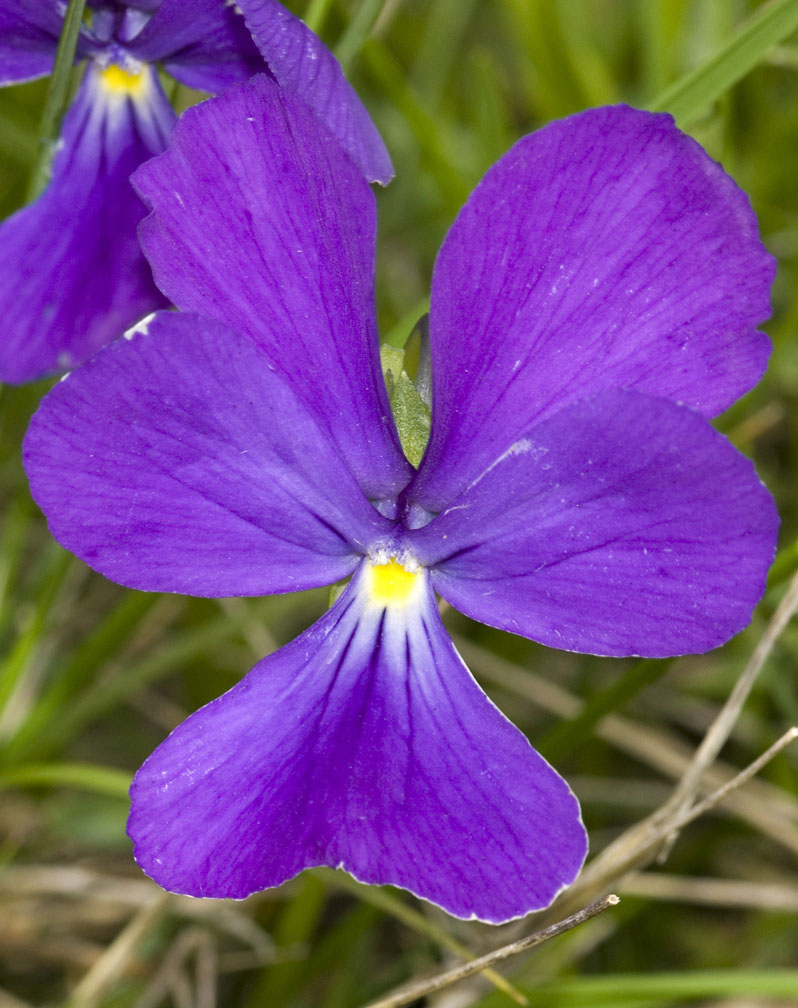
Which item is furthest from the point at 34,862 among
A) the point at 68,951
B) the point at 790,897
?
the point at 790,897

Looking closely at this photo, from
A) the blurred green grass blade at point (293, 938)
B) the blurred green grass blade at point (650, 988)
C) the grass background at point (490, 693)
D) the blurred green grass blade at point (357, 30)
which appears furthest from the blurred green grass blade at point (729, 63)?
the blurred green grass blade at point (293, 938)

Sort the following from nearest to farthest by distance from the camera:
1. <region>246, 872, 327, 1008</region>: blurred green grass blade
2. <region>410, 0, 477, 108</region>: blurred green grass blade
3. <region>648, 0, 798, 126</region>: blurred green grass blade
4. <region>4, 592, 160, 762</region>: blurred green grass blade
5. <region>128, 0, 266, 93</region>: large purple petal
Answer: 1. <region>128, 0, 266, 93</region>: large purple petal
2. <region>648, 0, 798, 126</region>: blurred green grass blade
3. <region>4, 592, 160, 762</region>: blurred green grass blade
4. <region>246, 872, 327, 1008</region>: blurred green grass blade
5. <region>410, 0, 477, 108</region>: blurred green grass blade

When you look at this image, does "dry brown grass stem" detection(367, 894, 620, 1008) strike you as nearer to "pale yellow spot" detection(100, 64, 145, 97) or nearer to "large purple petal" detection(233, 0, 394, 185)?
"large purple petal" detection(233, 0, 394, 185)

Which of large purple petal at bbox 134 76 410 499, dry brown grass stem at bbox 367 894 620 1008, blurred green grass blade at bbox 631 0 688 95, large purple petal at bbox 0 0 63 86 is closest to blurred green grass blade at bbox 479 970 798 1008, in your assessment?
dry brown grass stem at bbox 367 894 620 1008

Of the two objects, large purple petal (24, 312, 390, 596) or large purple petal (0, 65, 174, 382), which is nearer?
large purple petal (24, 312, 390, 596)

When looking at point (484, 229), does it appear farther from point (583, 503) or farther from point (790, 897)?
point (790, 897)

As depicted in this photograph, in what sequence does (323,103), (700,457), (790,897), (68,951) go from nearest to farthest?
(700,457)
(323,103)
(790,897)
(68,951)

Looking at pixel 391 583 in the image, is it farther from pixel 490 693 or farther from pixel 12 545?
pixel 490 693
